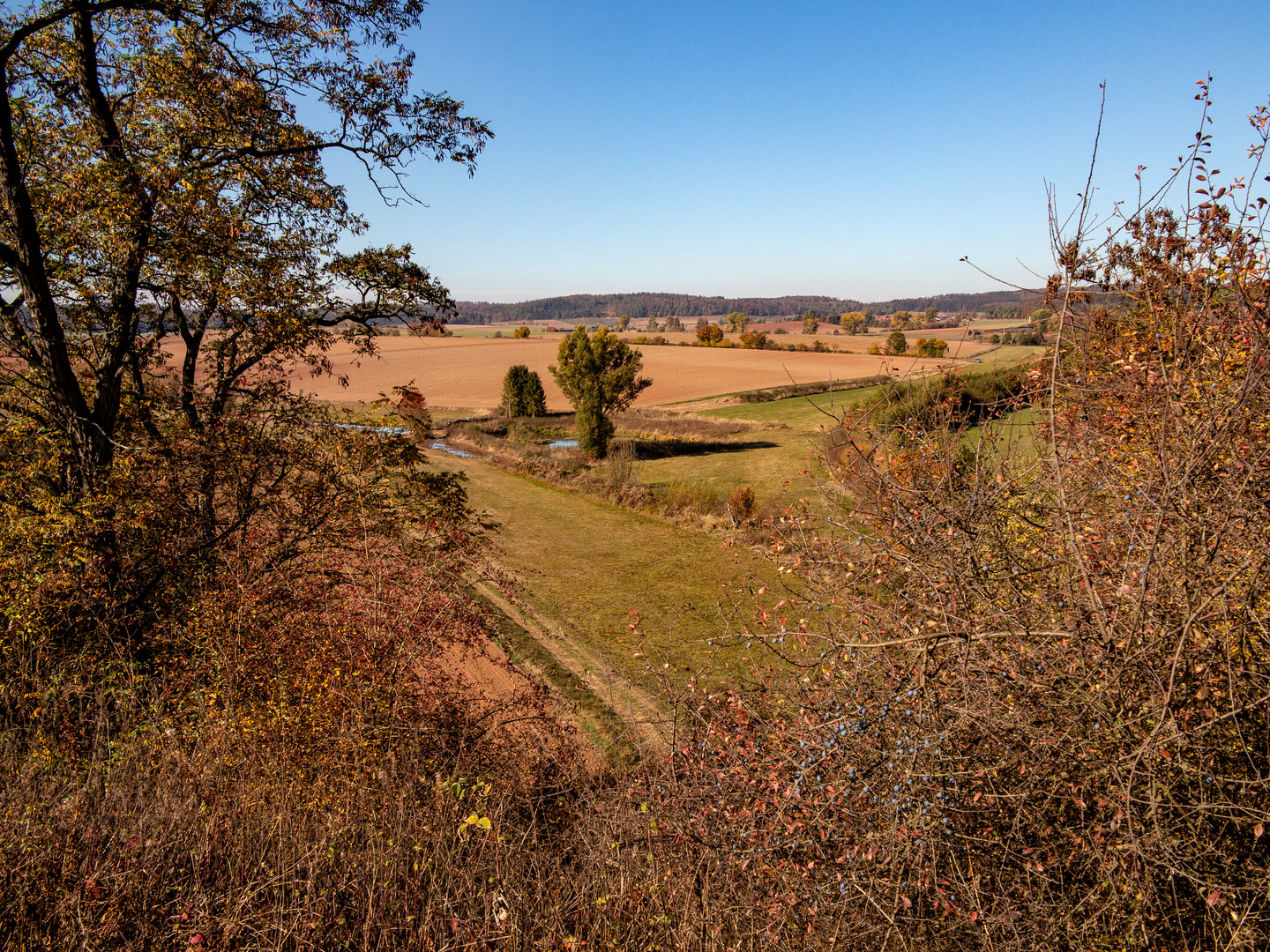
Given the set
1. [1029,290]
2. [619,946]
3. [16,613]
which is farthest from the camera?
[16,613]

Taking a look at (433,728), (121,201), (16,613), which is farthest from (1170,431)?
(121,201)

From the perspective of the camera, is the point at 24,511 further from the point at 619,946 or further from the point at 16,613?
the point at 619,946

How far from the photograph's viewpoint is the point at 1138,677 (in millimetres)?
2713

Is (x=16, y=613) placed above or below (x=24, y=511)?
below

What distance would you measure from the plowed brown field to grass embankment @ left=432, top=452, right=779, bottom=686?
2428cm

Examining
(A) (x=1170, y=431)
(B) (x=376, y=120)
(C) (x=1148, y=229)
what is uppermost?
(B) (x=376, y=120)

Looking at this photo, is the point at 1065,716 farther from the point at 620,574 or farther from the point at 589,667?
the point at 620,574

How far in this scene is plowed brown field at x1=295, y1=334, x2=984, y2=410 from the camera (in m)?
52.2

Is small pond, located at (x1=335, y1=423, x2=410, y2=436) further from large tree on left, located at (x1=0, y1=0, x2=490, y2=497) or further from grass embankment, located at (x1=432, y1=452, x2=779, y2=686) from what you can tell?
grass embankment, located at (x1=432, y1=452, x2=779, y2=686)

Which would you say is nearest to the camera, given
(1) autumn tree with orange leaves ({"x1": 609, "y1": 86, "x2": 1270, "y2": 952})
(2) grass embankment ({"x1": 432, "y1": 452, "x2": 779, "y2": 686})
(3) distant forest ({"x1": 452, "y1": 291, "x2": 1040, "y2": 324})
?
(1) autumn tree with orange leaves ({"x1": 609, "y1": 86, "x2": 1270, "y2": 952})

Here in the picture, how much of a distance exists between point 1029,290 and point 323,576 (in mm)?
7663

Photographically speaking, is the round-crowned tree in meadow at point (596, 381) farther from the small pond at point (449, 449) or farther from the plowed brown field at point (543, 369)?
the plowed brown field at point (543, 369)

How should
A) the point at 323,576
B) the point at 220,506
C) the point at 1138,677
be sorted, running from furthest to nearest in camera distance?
the point at 220,506 < the point at 323,576 < the point at 1138,677

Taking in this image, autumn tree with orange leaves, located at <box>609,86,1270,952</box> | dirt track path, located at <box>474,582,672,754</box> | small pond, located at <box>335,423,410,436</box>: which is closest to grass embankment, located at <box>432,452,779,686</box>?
dirt track path, located at <box>474,582,672,754</box>
